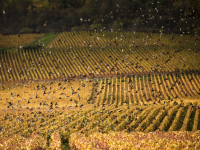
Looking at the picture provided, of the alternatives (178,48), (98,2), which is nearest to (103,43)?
(178,48)

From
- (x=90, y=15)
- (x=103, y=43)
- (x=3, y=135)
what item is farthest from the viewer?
(x=90, y=15)

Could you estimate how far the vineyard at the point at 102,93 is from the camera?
26922 millimetres

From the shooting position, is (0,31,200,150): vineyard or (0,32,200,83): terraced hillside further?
(0,32,200,83): terraced hillside

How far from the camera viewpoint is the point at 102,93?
5900 cm

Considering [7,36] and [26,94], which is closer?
[26,94]

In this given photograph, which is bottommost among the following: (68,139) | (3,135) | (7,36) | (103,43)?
(7,36)

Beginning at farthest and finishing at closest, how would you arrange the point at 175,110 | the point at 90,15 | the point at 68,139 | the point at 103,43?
the point at 90,15 → the point at 103,43 → the point at 175,110 → the point at 68,139

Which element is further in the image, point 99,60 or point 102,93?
point 99,60

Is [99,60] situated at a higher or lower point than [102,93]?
lower

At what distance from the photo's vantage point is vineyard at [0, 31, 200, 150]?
1060 inches

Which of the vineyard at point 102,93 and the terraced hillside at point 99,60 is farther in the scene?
the terraced hillside at point 99,60

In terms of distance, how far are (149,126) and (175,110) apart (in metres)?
8.75

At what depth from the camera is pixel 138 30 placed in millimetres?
108812

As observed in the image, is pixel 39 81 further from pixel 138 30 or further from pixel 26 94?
pixel 138 30
